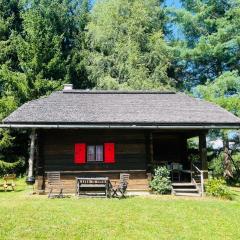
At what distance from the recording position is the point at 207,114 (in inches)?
800

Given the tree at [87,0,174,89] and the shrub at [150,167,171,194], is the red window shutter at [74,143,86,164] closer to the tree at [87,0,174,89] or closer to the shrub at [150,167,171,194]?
the shrub at [150,167,171,194]

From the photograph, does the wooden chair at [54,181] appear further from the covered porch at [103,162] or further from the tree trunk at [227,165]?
the tree trunk at [227,165]

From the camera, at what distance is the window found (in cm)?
1948

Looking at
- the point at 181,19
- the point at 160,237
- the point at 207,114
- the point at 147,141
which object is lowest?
the point at 160,237

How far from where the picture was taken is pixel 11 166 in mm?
29672

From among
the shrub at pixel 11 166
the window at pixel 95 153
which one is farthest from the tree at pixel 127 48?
A: the window at pixel 95 153

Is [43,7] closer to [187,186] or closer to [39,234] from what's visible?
[187,186]

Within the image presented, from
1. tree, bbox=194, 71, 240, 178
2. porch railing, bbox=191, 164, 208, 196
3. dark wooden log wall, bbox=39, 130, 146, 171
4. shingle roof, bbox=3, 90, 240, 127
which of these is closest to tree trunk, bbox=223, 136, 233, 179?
tree, bbox=194, 71, 240, 178

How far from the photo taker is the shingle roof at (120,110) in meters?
18.9

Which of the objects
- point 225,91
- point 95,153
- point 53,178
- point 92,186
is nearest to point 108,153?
point 95,153

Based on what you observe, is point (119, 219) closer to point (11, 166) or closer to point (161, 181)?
point (161, 181)

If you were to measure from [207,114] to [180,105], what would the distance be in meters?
1.75

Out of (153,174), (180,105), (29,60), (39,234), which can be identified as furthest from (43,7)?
(39,234)

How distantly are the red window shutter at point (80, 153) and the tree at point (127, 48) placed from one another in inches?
475
